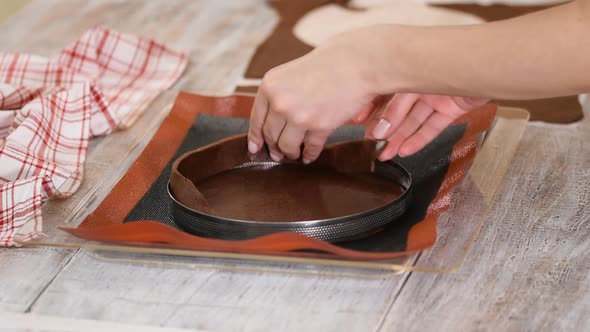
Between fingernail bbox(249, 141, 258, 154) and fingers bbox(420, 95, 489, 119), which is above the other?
fingernail bbox(249, 141, 258, 154)

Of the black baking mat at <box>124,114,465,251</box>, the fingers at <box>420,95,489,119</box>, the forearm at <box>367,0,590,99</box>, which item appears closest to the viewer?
the forearm at <box>367,0,590,99</box>

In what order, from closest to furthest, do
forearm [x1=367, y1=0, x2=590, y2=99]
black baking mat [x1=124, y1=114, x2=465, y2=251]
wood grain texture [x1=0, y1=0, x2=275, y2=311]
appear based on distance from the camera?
forearm [x1=367, y1=0, x2=590, y2=99]
black baking mat [x1=124, y1=114, x2=465, y2=251]
wood grain texture [x1=0, y1=0, x2=275, y2=311]

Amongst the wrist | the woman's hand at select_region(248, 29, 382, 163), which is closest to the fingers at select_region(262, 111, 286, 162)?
the woman's hand at select_region(248, 29, 382, 163)

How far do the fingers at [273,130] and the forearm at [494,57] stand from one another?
14 centimetres

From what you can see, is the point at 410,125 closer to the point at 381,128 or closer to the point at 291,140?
the point at 381,128

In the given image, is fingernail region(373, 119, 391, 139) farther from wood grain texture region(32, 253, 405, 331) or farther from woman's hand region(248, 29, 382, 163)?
wood grain texture region(32, 253, 405, 331)

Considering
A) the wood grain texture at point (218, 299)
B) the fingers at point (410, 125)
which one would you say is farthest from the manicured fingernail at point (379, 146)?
the wood grain texture at point (218, 299)

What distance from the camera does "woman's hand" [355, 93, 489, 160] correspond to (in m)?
1.06

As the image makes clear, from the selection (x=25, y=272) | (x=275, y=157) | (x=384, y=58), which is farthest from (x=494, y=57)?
(x=25, y=272)

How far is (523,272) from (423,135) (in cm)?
25

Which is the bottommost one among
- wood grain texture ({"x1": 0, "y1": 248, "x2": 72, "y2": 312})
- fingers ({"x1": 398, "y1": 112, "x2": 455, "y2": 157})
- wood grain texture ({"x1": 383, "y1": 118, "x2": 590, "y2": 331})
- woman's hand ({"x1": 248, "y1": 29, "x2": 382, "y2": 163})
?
wood grain texture ({"x1": 383, "y1": 118, "x2": 590, "y2": 331})

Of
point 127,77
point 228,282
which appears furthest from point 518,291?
point 127,77

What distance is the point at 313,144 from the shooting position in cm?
99

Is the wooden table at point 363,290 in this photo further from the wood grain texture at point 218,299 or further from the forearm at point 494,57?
the forearm at point 494,57
